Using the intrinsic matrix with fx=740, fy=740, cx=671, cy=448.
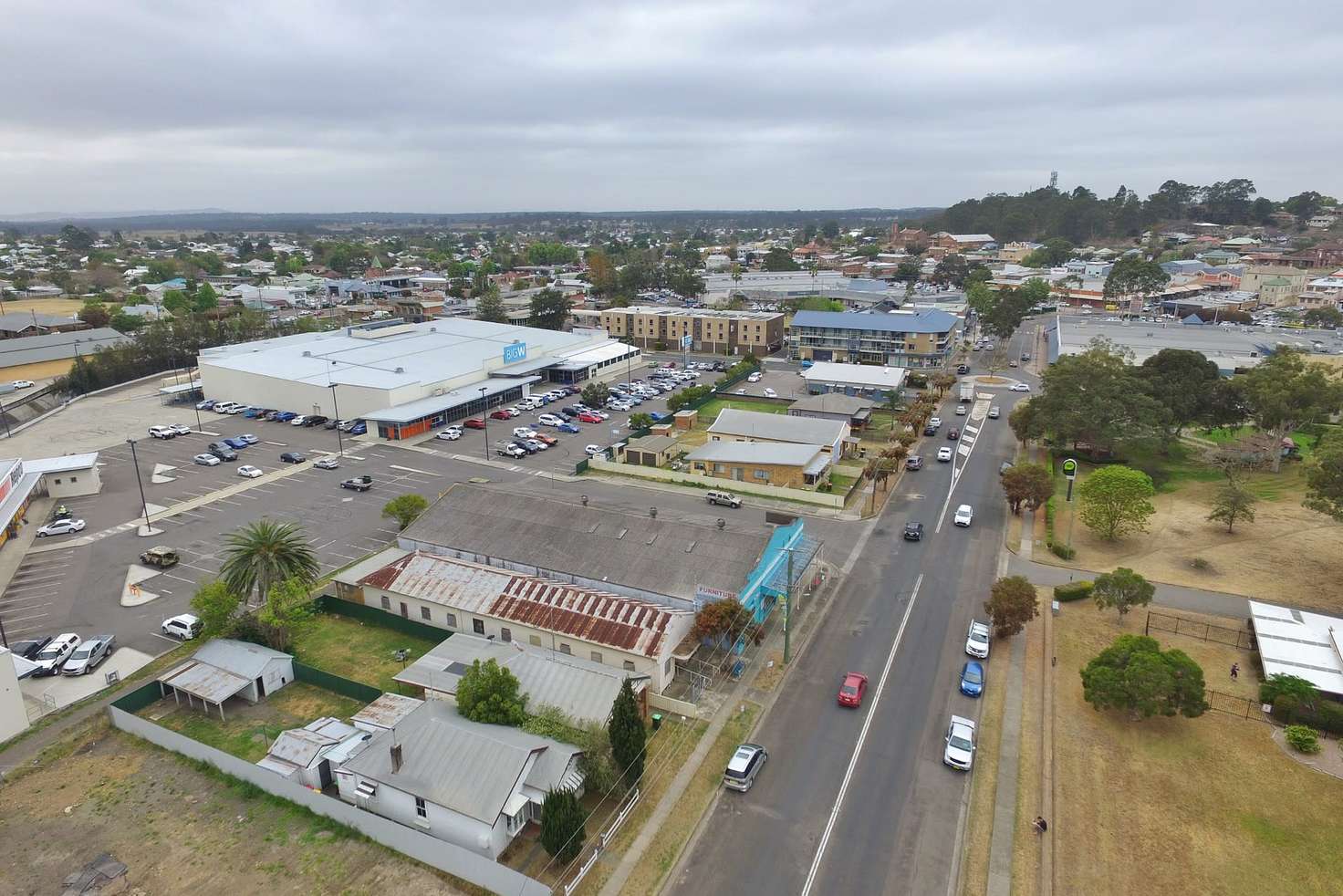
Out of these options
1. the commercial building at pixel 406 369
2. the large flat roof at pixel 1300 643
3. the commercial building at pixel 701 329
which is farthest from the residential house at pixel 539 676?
the commercial building at pixel 701 329

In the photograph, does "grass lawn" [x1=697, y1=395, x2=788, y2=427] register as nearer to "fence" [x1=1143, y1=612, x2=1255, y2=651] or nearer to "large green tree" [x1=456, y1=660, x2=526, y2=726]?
"fence" [x1=1143, y1=612, x2=1255, y2=651]

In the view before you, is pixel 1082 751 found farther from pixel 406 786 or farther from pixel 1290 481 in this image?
pixel 1290 481

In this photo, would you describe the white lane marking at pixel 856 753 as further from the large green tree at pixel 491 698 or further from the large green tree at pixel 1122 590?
the large green tree at pixel 491 698

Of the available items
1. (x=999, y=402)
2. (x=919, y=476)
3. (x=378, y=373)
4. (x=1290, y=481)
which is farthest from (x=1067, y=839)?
(x=378, y=373)

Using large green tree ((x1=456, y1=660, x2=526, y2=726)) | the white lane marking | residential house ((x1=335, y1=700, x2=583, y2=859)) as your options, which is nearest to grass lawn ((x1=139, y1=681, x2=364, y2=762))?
residential house ((x1=335, y1=700, x2=583, y2=859))

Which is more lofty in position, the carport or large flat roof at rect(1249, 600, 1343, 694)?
large flat roof at rect(1249, 600, 1343, 694)

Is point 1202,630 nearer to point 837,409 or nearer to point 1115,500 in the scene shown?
point 1115,500

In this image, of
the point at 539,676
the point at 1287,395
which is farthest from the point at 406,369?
the point at 1287,395
